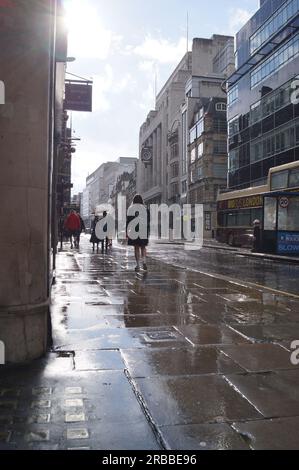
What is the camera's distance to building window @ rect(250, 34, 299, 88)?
38366 mm

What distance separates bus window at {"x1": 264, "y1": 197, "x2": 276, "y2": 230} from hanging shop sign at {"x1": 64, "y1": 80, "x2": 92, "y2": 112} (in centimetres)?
890

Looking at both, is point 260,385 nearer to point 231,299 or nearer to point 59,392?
point 59,392

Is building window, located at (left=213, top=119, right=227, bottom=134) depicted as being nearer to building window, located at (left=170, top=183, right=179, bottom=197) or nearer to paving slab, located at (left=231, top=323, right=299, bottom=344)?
building window, located at (left=170, top=183, right=179, bottom=197)

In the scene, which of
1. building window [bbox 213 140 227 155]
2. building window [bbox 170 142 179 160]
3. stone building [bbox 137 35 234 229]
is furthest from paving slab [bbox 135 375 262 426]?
building window [bbox 170 142 179 160]

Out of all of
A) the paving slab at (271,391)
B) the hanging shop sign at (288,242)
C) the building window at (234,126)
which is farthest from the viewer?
the building window at (234,126)

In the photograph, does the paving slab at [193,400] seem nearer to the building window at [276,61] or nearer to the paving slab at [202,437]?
A: the paving slab at [202,437]

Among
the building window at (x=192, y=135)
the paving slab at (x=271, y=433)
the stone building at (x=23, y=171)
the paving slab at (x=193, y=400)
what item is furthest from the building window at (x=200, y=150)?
the paving slab at (x=271, y=433)

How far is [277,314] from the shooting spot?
6582 mm

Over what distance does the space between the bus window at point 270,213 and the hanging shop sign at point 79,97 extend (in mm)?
8905

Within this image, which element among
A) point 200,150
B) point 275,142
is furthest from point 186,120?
point 275,142

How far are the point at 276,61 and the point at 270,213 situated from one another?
1007 inches

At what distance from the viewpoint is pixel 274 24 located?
4303 centimetres

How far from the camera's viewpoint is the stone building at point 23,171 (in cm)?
392

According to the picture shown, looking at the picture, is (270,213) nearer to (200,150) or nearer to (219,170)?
(219,170)
